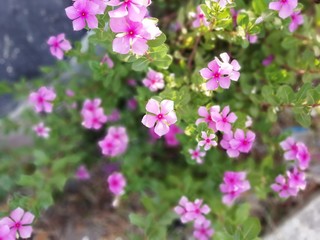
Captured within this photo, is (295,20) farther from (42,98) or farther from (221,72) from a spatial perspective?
(42,98)

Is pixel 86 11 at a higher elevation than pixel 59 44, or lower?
higher

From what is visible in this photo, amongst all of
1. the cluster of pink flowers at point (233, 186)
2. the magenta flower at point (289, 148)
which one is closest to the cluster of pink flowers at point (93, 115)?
the cluster of pink flowers at point (233, 186)

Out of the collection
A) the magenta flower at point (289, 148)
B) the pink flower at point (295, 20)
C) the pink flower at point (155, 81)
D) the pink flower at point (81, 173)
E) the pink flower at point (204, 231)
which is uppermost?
the pink flower at point (295, 20)

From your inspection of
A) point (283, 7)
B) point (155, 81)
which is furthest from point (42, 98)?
point (283, 7)

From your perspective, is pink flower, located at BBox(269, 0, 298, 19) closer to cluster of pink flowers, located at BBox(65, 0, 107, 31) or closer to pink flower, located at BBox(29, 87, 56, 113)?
cluster of pink flowers, located at BBox(65, 0, 107, 31)

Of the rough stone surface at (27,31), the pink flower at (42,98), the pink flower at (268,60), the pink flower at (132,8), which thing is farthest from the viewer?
the rough stone surface at (27,31)

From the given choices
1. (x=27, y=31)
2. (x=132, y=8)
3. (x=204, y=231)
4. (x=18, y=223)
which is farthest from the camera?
(x=27, y=31)

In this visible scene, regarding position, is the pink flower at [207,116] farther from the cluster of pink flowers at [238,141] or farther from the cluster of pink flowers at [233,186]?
the cluster of pink flowers at [233,186]

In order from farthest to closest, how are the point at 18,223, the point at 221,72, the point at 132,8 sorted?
1. the point at 18,223
2. the point at 221,72
3. the point at 132,8

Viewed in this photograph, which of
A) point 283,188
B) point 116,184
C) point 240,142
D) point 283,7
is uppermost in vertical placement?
point 283,7
